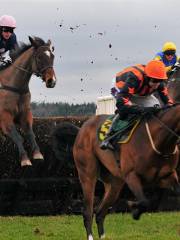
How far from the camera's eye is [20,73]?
11.1 meters

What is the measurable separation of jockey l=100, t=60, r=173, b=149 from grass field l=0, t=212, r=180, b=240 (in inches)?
59.5

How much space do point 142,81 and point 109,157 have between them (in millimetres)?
1197

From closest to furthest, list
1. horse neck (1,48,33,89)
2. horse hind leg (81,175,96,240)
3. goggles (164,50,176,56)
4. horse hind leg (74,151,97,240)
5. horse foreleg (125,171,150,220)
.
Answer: horse foreleg (125,171,150,220)
horse hind leg (81,175,96,240)
horse hind leg (74,151,97,240)
horse neck (1,48,33,89)
goggles (164,50,176,56)

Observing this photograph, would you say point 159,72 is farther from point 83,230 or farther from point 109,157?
point 83,230

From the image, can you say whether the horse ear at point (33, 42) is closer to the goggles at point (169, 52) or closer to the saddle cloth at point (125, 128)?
the goggles at point (169, 52)

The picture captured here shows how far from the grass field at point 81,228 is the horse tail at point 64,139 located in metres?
1.02

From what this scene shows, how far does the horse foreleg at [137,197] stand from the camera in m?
8.20

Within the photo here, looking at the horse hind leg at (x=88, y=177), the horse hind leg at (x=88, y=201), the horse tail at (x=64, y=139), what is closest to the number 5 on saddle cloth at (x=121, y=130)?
the horse hind leg at (x=88, y=177)

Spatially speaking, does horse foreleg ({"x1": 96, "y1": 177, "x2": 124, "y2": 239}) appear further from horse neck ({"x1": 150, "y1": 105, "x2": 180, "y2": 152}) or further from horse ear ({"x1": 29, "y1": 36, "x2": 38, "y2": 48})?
horse ear ({"x1": 29, "y1": 36, "x2": 38, "y2": 48})

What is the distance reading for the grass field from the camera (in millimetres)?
9938

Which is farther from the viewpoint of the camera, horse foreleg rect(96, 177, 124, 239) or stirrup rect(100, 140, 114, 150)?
horse foreleg rect(96, 177, 124, 239)

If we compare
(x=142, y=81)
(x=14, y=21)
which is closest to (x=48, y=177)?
(x=14, y=21)

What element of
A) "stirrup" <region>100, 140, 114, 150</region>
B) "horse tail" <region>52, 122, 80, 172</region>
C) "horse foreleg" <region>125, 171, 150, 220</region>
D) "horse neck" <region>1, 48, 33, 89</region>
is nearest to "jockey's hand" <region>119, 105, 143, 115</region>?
"stirrup" <region>100, 140, 114, 150</region>

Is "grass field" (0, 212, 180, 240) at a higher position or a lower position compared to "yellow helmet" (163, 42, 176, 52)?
lower
